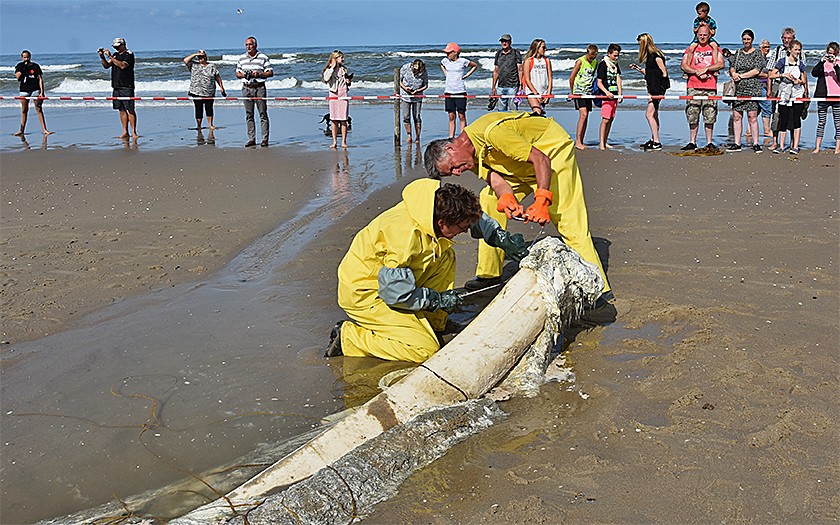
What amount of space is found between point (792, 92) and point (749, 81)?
968mm

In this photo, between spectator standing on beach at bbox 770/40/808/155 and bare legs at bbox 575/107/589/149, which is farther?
bare legs at bbox 575/107/589/149

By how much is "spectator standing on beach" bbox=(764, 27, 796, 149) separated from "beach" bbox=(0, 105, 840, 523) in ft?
11.0

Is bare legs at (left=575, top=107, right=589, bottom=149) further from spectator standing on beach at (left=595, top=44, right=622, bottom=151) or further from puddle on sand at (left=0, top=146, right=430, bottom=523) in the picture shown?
puddle on sand at (left=0, top=146, right=430, bottom=523)

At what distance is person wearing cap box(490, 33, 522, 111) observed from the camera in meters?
14.1

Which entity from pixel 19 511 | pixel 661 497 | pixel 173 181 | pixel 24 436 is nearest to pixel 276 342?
pixel 24 436

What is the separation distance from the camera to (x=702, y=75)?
41.2 ft

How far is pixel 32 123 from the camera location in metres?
18.9

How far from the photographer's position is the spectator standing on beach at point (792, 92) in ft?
40.6

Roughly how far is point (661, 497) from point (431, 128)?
569 inches

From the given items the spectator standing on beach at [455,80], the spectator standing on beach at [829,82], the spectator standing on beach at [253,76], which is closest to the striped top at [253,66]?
the spectator standing on beach at [253,76]

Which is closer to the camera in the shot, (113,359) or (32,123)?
(113,359)

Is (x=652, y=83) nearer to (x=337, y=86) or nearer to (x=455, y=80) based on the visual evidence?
(x=455, y=80)

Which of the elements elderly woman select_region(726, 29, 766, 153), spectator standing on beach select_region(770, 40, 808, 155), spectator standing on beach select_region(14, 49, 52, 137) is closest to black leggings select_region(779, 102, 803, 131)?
spectator standing on beach select_region(770, 40, 808, 155)

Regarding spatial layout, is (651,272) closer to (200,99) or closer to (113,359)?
(113,359)
